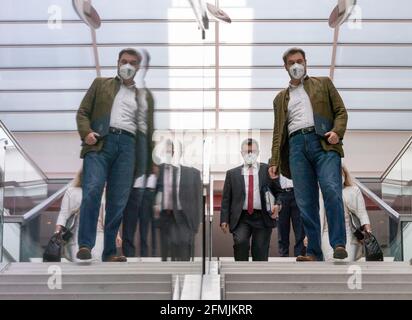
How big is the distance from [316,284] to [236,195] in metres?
3.24

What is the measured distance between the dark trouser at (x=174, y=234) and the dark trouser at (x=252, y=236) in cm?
235

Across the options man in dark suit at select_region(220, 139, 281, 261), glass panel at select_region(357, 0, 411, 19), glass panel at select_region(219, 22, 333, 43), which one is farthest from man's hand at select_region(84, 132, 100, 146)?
glass panel at select_region(357, 0, 411, 19)

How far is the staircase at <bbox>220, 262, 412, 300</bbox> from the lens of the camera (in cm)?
673

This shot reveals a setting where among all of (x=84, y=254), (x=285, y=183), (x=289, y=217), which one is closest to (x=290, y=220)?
(x=289, y=217)

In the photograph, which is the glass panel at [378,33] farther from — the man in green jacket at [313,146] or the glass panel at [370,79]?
the man in green jacket at [313,146]

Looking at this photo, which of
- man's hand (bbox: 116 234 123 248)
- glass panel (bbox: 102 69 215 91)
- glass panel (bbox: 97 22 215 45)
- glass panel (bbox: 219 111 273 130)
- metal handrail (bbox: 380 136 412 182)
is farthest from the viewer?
glass panel (bbox: 219 111 273 130)

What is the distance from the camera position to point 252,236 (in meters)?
10.0

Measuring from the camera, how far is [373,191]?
9.34 metres

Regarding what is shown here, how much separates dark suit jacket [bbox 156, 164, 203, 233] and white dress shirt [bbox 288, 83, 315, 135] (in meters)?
1.59

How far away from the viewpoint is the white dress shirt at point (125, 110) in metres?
8.06

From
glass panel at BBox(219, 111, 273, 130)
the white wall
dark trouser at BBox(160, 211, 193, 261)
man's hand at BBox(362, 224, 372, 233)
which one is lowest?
man's hand at BBox(362, 224, 372, 233)

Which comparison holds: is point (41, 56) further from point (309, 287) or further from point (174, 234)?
point (309, 287)

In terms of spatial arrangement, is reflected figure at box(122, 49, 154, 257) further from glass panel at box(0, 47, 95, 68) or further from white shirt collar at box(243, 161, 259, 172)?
white shirt collar at box(243, 161, 259, 172)

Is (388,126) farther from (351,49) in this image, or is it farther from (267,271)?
(267,271)
